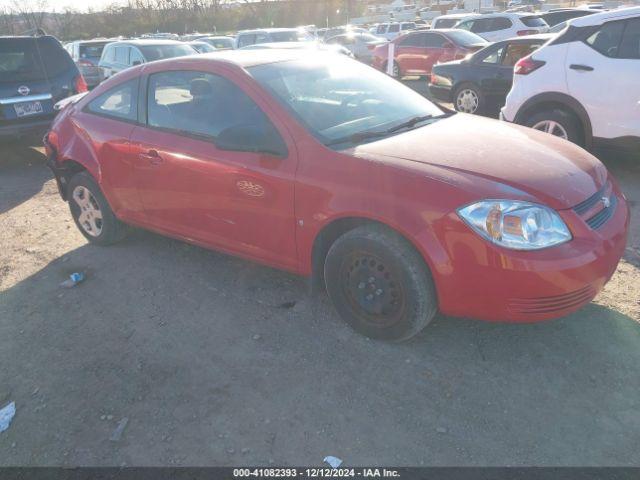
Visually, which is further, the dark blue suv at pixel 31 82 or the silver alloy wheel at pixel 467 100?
the silver alloy wheel at pixel 467 100

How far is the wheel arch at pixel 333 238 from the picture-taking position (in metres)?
2.77

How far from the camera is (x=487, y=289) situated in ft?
8.61

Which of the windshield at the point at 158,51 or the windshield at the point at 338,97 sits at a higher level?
the windshield at the point at 338,97

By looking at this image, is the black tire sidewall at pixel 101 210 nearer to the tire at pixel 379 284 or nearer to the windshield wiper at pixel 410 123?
the tire at pixel 379 284

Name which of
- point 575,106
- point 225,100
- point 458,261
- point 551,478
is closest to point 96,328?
point 225,100

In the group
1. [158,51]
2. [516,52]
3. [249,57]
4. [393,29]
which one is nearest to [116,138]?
[249,57]

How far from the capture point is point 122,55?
12094mm

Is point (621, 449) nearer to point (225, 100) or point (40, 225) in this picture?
point (225, 100)

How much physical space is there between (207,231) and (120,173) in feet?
3.34

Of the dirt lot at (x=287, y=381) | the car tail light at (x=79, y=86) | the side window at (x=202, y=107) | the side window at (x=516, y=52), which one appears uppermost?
the side window at (x=202, y=107)

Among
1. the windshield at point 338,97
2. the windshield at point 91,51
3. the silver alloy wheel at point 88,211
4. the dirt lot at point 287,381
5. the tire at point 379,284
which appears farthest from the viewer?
the windshield at point 91,51

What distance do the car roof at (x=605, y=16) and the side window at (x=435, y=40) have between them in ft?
28.6

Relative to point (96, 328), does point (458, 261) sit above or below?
above

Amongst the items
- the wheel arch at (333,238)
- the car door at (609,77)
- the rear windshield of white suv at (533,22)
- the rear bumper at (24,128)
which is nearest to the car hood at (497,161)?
the wheel arch at (333,238)
